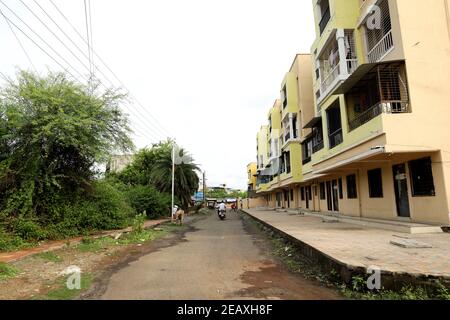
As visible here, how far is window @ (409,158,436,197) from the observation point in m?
11.5

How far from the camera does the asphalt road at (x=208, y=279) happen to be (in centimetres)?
567

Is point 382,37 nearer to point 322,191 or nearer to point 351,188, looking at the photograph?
point 351,188

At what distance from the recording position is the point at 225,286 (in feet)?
20.2

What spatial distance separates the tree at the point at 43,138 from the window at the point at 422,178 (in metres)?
12.0

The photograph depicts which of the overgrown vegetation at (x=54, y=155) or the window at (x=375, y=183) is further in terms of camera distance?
the window at (x=375, y=183)

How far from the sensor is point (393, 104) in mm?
12711

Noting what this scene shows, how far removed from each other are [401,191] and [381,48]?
5853mm

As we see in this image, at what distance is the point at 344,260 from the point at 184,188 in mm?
28134

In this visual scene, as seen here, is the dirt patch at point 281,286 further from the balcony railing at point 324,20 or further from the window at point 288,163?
the window at point 288,163

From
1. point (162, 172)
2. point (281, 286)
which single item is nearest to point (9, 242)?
point (281, 286)

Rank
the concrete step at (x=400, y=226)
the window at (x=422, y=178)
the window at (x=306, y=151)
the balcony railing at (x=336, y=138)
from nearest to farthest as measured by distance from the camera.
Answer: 1. the concrete step at (x=400, y=226)
2. the window at (x=422, y=178)
3. the balcony railing at (x=336, y=138)
4. the window at (x=306, y=151)

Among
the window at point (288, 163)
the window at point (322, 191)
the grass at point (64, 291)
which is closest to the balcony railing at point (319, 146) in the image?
the window at point (322, 191)

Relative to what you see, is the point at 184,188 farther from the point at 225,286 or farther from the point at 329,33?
the point at 225,286

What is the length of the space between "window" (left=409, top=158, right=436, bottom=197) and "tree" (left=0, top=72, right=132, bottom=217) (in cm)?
1196
